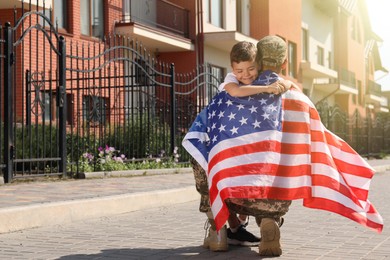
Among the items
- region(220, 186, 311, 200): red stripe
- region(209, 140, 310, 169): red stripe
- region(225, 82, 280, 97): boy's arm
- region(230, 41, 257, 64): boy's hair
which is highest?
region(230, 41, 257, 64): boy's hair

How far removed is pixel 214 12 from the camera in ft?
88.3

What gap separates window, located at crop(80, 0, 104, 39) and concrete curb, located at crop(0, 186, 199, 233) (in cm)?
1085

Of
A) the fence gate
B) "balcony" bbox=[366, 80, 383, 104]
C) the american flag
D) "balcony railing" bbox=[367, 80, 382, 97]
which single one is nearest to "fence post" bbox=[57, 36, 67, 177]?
the fence gate

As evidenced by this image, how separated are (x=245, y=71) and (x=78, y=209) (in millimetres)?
3104

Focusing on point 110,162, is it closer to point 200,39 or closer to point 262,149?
point 262,149

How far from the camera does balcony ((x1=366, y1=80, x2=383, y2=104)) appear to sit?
51.8 metres

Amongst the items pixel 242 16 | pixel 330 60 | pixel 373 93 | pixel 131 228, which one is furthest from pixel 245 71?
pixel 373 93

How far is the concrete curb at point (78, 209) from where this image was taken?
6683mm

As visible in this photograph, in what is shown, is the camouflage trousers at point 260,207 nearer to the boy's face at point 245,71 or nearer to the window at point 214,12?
the boy's face at point 245,71

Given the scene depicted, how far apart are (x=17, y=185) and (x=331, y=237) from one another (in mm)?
5191

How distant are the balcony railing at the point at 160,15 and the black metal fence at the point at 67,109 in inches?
98.9

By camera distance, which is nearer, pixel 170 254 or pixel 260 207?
pixel 260 207

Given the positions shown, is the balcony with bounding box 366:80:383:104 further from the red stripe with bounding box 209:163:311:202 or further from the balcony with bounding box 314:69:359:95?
the red stripe with bounding box 209:163:311:202

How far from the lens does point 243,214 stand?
17.3 feet
